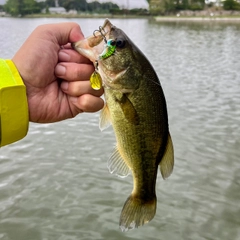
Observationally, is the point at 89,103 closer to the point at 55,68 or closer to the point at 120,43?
the point at 55,68

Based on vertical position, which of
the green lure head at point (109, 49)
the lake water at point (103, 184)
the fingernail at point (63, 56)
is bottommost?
the lake water at point (103, 184)

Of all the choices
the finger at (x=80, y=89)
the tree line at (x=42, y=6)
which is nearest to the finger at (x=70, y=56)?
the finger at (x=80, y=89)

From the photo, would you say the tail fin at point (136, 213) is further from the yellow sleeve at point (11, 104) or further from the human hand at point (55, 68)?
the yellow sleeve at point (11, 104)

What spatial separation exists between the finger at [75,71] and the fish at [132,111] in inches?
4.3

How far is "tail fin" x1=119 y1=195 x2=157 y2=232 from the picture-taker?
6.84 feet

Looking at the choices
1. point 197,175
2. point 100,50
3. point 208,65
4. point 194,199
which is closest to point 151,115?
point 100,50

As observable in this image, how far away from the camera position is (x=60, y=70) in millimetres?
2104

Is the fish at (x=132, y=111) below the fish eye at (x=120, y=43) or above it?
below

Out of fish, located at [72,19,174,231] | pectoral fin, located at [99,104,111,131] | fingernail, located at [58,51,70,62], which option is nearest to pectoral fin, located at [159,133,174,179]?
fish, located at [72,19,174,231]

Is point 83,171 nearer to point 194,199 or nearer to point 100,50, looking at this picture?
point 194,199

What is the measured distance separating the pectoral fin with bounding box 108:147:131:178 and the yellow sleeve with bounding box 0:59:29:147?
51cm

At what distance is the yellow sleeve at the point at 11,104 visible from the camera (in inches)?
75.2

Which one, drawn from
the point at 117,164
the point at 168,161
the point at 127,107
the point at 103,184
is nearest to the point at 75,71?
the point at 127,107

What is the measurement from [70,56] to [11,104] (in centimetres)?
43
